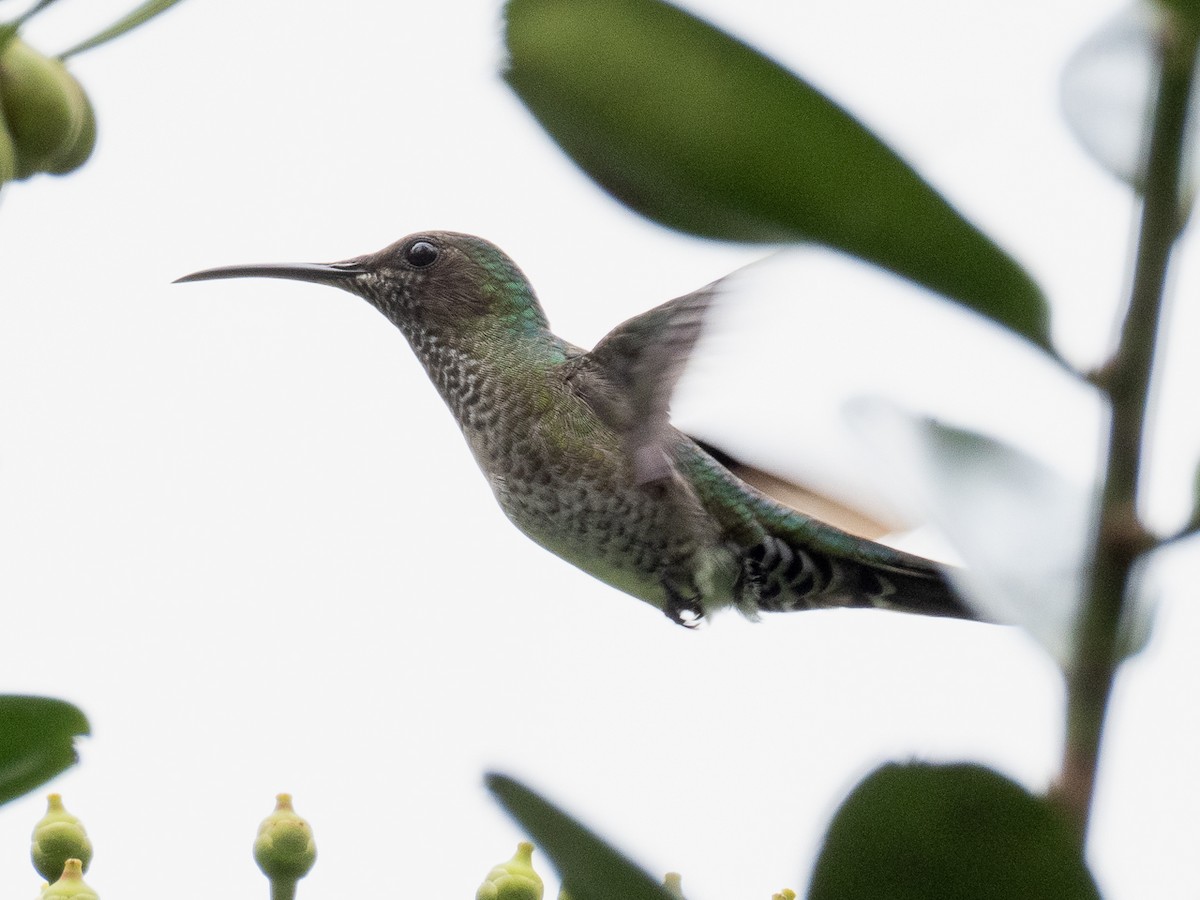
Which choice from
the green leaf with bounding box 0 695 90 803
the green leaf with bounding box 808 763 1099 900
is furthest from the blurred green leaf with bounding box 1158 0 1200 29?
the green leaf with bounding box 0 695 90 803

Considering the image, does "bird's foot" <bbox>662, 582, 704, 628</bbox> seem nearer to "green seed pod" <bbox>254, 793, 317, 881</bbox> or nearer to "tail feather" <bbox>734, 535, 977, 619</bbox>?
"tail feather" <bbox>734, 535, 977, 619</bbox>

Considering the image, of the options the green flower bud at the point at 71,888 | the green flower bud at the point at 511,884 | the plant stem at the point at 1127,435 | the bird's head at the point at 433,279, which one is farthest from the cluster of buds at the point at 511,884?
the bird's head at the point at 433,279

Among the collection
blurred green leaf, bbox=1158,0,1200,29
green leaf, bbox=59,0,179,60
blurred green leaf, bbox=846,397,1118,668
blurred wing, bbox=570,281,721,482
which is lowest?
blurred green leaf, bbox=846,397,1118,668

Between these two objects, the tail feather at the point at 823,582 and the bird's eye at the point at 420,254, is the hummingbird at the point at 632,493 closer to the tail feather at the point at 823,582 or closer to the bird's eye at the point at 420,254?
the tail feather at the point at 823,582

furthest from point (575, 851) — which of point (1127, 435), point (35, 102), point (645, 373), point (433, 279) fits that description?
point (433, 279)

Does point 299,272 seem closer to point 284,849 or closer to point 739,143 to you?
point 284,849

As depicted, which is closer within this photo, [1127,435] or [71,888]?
[1127,435]

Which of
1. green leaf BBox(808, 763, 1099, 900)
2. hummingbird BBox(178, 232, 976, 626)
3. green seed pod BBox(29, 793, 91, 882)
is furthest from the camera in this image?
hummingbird BBox(178, 232, 976, 626)
